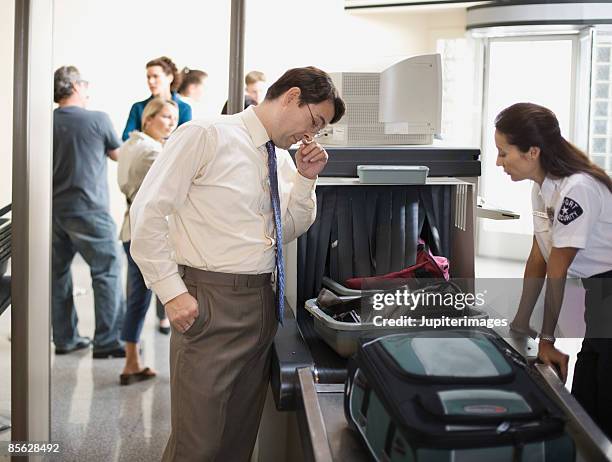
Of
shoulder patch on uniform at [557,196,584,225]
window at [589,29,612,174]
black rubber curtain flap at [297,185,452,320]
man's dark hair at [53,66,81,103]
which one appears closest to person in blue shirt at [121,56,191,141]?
man's dark hair at [53,66,81,103]

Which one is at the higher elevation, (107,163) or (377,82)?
(377,82)

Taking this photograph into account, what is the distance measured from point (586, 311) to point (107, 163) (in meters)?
2.98

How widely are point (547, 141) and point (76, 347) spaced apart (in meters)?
3.15

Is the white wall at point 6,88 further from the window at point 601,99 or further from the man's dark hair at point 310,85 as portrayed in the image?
the window at point 601,99

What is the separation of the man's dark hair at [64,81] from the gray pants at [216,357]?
2303 mm

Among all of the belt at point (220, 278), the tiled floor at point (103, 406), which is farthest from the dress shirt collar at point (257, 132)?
the tiled floor at point (103, 406)

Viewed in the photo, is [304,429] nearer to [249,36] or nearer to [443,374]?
[443,374]

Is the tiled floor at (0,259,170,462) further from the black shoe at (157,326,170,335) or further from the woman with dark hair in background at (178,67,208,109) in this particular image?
the woman with dark hair in background at (178,67,208,109)

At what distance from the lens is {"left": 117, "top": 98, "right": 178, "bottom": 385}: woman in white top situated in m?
4.12

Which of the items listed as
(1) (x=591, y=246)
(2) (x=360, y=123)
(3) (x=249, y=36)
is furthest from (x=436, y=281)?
(3) (x=249, y=36)

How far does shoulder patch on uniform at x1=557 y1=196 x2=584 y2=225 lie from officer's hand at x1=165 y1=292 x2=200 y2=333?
0.93 m

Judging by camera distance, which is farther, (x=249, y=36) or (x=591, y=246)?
(x=249, y=36)

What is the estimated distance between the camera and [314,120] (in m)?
2.26

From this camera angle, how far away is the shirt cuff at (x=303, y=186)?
2.40m
